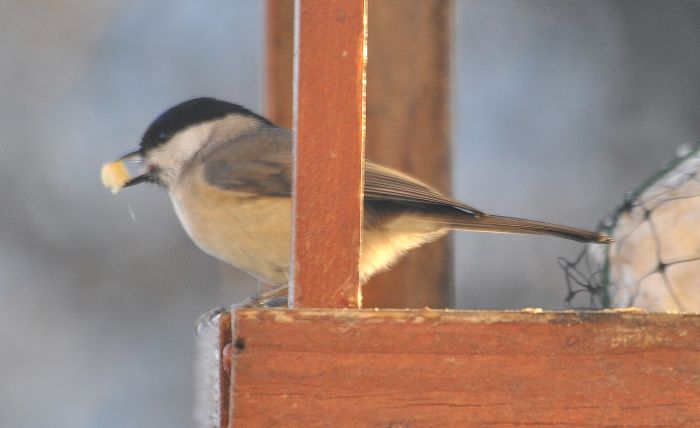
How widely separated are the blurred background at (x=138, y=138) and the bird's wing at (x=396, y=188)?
2.58m

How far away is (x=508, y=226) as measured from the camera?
8.36ft

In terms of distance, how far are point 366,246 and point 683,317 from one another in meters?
1.14

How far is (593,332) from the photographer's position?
157 cm

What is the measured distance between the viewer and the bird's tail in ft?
7.74

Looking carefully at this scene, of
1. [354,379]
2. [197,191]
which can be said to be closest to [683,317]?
[354,379]

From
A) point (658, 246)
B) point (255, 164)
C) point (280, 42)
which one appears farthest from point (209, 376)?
point (280, 42)

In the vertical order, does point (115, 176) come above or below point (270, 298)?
above

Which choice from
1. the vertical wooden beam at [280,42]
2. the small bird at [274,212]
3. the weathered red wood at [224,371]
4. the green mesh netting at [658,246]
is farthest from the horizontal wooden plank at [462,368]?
the vertical wooden beam at [280,42]

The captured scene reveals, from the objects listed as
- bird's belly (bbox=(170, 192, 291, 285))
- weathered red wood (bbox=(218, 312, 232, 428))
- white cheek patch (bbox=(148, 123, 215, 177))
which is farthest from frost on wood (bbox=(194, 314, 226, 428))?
white cheek patch (bbox=(148, 123, 215, 177))

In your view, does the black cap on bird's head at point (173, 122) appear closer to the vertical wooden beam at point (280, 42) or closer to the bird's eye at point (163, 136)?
the bird's eye at point (163, 136)

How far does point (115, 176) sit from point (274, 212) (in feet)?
1.79

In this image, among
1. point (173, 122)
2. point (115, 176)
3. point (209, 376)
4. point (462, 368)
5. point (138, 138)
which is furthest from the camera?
point (138, 138)

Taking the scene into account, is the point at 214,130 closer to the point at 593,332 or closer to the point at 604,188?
the point at 593,332

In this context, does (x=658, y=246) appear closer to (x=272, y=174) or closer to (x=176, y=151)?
(x=272, y=174)
